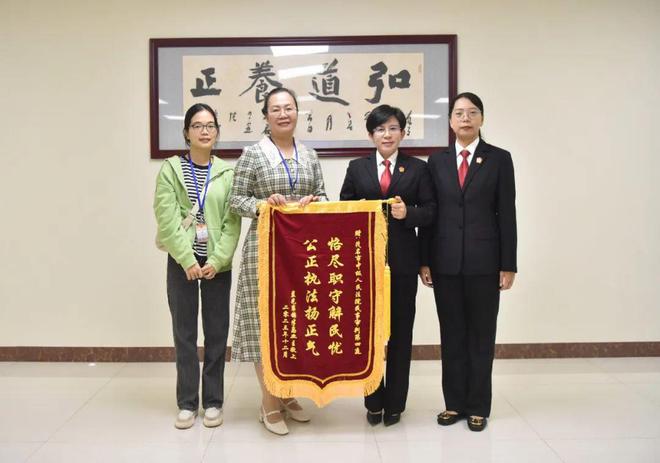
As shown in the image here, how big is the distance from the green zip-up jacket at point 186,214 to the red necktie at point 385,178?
0.69 metres

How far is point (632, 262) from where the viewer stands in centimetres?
398

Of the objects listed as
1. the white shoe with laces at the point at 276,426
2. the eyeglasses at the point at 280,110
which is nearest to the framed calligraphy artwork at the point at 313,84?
the eyeglasses at the point at 280,110

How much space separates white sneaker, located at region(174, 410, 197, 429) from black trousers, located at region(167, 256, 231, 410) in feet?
0.11

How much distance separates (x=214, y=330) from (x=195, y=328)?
0.09 metres

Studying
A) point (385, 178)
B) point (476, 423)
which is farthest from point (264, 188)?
point (476, 423)

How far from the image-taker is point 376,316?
2.76 m

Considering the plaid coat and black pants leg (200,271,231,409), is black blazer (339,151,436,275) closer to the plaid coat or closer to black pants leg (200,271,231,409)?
the plaid coat

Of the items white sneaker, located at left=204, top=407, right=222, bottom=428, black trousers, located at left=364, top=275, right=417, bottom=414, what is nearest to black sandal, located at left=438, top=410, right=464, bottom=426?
black trousers, located at left=364, top=275, right=417, bottom=414

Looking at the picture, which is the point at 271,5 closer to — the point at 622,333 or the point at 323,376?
the point at 323,376

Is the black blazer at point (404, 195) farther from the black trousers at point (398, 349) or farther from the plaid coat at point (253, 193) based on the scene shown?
the plaid coat at point (253, 193)

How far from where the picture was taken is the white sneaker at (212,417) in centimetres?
288

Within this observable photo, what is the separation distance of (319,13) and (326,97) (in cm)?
51

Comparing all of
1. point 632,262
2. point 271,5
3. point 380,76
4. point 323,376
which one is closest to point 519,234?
point 632,262

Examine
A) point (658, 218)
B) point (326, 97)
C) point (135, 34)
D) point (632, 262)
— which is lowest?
point (632, 262)
